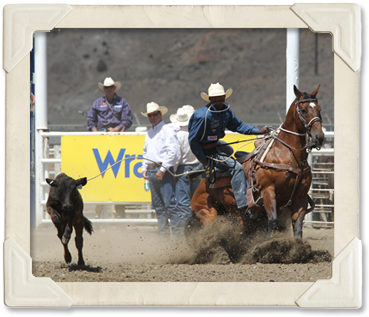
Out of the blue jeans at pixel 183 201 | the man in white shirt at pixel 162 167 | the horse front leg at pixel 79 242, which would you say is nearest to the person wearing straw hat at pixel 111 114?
the man in white shirt at pixel 162 167

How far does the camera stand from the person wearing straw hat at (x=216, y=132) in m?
7.46

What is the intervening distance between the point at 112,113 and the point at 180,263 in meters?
3.72

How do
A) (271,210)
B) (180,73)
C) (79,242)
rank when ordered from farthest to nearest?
(180,73)
(271,210)
(79,242)

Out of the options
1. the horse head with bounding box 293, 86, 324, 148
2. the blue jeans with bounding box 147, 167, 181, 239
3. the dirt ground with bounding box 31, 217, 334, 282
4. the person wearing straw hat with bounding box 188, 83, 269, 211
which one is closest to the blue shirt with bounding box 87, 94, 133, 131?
the blue jeans with bounding box 147, 167, 181, 239

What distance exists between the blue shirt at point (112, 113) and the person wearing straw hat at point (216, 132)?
9.29 feet

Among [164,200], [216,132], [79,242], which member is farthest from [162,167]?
[79,242]

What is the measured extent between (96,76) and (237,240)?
119ft

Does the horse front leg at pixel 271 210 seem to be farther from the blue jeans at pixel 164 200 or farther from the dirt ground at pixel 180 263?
the blue jeans at pixel 164 200

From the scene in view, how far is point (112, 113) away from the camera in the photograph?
10125mm

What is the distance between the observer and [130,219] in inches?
395

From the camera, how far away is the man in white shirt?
8828 millimetres

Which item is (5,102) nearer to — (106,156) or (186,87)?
(106,156)

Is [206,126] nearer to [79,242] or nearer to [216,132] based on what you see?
[216,132]

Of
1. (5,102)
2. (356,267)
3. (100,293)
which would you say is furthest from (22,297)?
(356,267)
